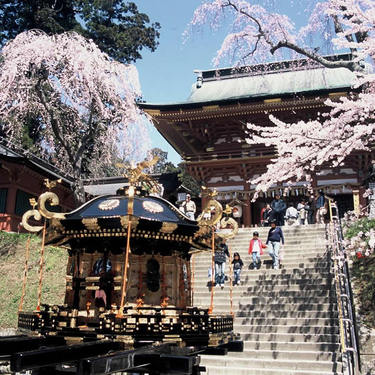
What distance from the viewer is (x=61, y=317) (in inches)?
220

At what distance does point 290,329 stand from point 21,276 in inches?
362

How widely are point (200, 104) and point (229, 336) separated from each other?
567 inches

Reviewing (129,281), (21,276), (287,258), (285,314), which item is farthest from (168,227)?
(21,276)

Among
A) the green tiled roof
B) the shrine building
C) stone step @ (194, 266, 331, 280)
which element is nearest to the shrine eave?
the shrine building

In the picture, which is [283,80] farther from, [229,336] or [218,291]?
[229,336]

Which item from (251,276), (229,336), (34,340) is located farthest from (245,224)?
(34,340)

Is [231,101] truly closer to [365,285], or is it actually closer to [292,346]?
[365,285]

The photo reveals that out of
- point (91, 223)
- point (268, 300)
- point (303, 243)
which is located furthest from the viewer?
point (303, 243)

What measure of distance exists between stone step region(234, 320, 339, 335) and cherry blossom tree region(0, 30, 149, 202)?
9.36m

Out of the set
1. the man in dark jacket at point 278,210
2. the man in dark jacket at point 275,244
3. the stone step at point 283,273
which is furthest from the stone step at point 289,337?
the man in dark jacket at point 278,210

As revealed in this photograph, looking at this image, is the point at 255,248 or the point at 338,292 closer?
the point at 338,292

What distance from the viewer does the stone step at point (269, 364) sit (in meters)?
7.86

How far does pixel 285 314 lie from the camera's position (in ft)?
32.4

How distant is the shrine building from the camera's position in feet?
61.3
